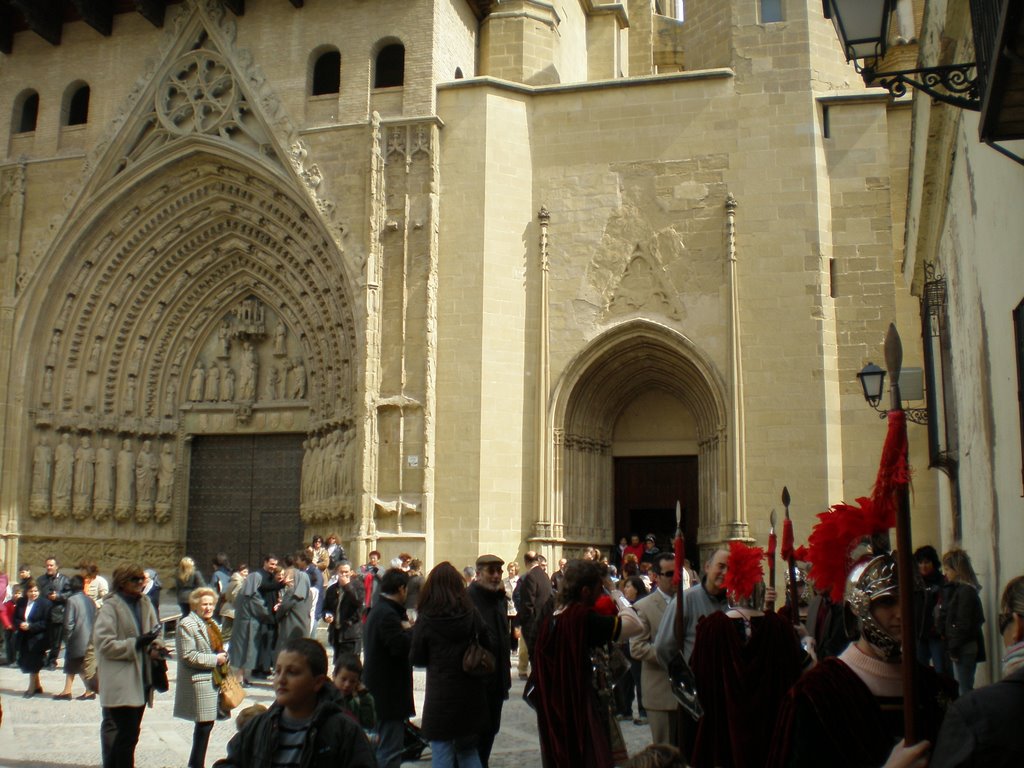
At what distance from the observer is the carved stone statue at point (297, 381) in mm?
18547

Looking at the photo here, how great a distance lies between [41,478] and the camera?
59.6 feet

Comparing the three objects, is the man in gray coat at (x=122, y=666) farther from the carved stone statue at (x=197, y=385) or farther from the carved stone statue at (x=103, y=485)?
the carved stone statue at (x=197, y=385)

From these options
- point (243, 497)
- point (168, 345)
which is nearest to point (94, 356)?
point (168, 345)

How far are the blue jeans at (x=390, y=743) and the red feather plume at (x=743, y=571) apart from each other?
237cm

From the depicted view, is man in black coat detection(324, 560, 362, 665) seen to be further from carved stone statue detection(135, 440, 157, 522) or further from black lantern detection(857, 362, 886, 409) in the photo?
carved stone statue detection(135, 440, 157, 522)

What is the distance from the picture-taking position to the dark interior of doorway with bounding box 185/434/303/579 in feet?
61.0

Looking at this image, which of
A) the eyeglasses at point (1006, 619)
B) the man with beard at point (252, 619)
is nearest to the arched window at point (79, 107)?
the man with beard at point (252, 619)

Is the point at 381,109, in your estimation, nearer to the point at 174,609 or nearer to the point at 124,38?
the point at 124,38

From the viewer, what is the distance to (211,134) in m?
17.8

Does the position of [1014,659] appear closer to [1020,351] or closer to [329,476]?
[1020,351]

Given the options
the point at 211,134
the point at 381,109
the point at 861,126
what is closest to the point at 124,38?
the point at 211,134

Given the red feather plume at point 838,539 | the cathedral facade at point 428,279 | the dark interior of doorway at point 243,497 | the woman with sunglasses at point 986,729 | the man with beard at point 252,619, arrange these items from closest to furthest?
1. the woman with sunglasses at point 986,729
2. the red feather plume at point 838,539
3. the man with beard at point 252,619
4. the cathedral facade at point 428,279
5. the dark interior of doorway at point 243,497

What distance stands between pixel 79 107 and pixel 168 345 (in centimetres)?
449

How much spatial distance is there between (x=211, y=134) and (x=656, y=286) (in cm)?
768
